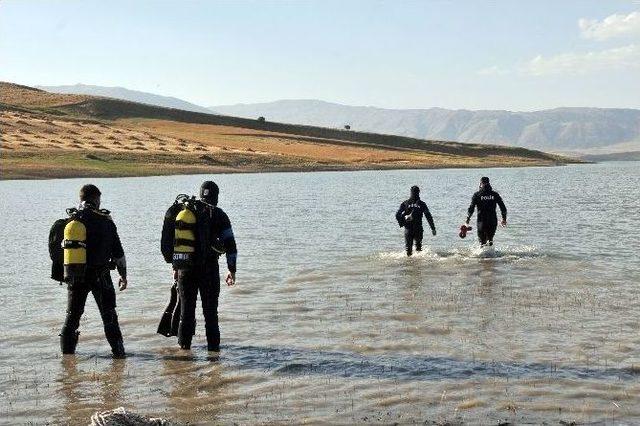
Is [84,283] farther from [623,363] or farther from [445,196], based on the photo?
[445,196]

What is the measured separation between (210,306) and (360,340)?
2.44 m

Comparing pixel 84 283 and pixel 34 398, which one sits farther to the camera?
pixel 84 283

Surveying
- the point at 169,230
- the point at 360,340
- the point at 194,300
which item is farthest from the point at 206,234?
the point at 360,340

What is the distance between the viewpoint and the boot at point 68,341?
37.7 feet

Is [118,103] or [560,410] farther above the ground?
[118,103]

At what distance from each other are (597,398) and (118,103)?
17650 cm

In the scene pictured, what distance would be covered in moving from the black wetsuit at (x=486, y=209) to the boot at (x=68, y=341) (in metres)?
13.6

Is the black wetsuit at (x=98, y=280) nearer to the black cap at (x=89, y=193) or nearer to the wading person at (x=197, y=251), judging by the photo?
the black cap at (x=89, y=193)

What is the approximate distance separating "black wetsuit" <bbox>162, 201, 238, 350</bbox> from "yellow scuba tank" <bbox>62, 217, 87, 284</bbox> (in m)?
1.15

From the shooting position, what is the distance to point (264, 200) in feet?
164

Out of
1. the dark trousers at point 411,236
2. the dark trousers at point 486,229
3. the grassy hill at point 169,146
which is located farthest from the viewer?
the grassy hill at point 169,146

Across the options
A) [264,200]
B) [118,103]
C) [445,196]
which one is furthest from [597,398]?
[118,103]

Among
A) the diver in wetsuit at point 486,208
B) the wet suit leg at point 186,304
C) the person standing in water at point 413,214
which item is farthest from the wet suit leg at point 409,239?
the wet suit leg at point 186,304

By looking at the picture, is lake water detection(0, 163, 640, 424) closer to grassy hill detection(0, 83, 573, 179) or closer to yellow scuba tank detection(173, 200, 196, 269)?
yellow scuba tank detection(173, 200, 196, 269)
